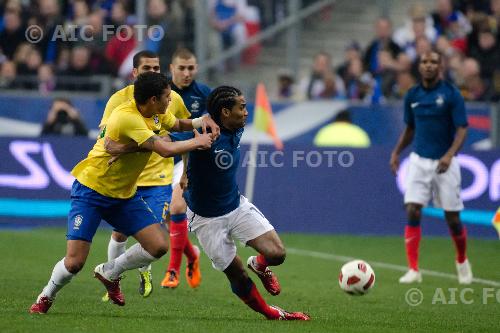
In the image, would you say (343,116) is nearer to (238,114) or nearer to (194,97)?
(194,97)

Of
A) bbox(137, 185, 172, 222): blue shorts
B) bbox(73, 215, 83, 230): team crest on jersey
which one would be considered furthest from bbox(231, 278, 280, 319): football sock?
bbox(137, 185, 172, 222): blue shorts

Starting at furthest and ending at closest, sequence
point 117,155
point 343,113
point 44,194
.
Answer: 1. point 343,113
2. point 44,194
3. point 117,155

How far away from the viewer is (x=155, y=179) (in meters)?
11.5

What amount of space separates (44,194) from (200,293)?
6.56 m

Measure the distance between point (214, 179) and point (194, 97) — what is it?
8.95ft

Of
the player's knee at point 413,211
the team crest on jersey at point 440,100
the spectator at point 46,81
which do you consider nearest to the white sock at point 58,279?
the player's knee at point 413,211

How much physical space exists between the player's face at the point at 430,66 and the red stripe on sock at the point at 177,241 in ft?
10.7

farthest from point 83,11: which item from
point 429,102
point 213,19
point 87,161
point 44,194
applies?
point 87,161

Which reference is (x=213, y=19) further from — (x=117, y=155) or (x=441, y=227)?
(x=117, y=155)

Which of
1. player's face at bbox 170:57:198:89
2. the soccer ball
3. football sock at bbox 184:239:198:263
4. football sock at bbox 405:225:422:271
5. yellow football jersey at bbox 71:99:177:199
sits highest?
player's face at bbox 170:57:198:89

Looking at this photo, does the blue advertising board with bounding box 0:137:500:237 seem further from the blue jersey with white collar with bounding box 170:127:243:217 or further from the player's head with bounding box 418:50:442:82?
the blue jersey with white collar with bounding box 170:127:243:217

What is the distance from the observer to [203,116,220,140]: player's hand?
9.08 m

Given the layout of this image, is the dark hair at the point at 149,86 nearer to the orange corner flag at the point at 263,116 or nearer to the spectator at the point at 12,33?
the orange corner flag at the point at 263,116

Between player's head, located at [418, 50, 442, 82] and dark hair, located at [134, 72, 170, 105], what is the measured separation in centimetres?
446
